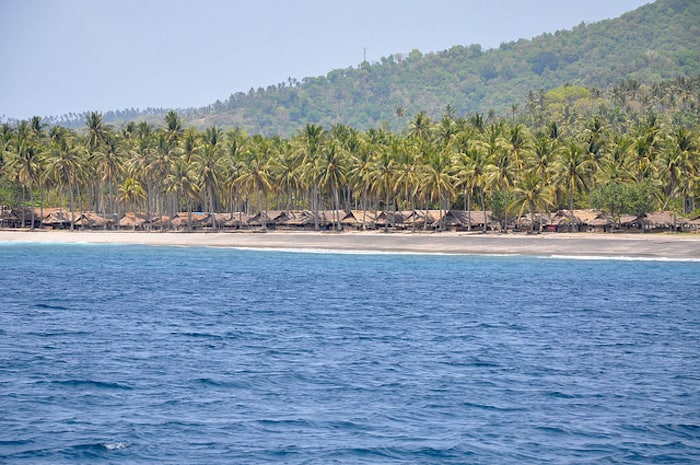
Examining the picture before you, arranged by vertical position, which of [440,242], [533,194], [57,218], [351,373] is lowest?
[351,373]

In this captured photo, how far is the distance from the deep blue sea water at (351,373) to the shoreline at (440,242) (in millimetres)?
23977

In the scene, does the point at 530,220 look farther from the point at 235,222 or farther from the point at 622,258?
the point at 235,222

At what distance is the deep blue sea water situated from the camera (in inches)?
853

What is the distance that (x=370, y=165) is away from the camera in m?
119

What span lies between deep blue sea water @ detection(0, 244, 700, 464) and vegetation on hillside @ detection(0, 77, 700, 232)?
52505 mm

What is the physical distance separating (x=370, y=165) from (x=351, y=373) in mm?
90141

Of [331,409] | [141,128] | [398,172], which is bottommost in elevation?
[331,409]

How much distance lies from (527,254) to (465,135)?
52749mm

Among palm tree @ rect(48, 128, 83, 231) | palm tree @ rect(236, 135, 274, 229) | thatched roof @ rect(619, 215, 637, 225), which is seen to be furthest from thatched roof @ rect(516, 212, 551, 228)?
palm tree @ rect(48, 128, 83, 231)

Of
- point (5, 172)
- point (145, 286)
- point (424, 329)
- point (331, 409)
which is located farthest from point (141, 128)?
point (331, 409)

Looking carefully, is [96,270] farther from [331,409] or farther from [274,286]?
[331,409]

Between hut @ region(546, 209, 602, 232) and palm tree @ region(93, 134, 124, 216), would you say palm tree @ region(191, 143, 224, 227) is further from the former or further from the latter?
hut @ region(546, 209, 602, 232)

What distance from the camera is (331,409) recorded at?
24875 mm

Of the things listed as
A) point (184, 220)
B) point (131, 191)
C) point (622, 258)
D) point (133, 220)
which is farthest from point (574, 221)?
point (131, 191)
